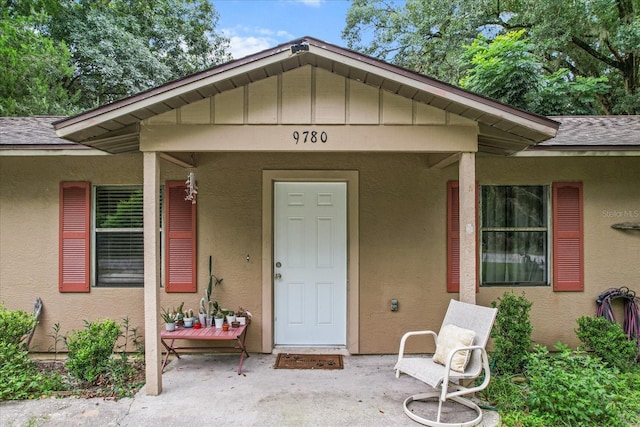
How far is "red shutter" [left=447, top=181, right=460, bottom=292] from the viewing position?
4.81 metres

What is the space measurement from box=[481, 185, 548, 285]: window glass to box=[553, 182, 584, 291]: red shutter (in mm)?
130

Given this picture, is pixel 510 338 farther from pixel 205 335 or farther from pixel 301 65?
pixel 301 65

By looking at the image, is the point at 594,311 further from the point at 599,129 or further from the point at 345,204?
the point at 345,204

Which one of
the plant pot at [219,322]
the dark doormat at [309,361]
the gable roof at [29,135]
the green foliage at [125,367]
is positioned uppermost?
the gable roof at [29,135]

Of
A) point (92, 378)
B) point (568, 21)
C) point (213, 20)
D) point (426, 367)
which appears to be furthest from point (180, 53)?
point (426, 367)

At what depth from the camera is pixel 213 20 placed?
16250 mm

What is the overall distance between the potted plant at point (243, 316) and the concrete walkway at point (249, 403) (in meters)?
0.50

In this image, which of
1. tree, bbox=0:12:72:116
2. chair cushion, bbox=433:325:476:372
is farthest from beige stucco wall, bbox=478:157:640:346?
tree, bbox=0:12:72:116

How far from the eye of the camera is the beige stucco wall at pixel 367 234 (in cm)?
478

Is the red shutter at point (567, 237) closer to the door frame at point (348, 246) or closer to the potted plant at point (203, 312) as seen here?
the door frame at point (348, 246)

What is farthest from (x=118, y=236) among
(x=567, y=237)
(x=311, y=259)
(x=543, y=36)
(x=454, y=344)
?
(x=543, y=36)

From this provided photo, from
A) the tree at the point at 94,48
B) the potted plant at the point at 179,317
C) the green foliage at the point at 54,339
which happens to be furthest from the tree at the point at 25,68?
the potted plant at the point at 179,317

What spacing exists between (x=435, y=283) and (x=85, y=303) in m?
4.19

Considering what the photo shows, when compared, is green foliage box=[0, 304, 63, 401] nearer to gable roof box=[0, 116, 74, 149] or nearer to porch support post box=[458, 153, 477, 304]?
gable roof box=[0, 116, 74, 149]
